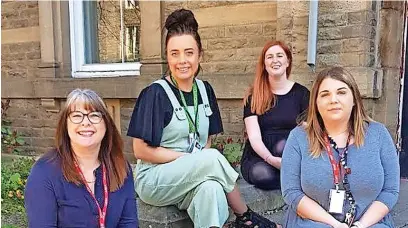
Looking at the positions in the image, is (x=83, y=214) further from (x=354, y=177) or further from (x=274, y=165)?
(x=274, y=165)

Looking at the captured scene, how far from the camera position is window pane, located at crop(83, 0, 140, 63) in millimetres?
5906

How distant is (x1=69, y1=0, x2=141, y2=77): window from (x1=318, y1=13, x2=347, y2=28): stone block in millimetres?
2484

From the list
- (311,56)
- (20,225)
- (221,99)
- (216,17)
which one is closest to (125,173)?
(20,225)

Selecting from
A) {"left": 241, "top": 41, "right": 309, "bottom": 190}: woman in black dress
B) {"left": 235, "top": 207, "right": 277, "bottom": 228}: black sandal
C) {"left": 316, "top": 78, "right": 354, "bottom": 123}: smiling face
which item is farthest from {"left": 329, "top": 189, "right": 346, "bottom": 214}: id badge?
{"left": 241, "top": 41, "right": 309, "bottom": 190}: woman in black dress

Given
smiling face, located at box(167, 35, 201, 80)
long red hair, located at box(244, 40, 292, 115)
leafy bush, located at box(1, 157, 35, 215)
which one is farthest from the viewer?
leafy bush, located at box(1, 157, 35, 215)

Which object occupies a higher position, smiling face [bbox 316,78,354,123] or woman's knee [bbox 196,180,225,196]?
smiling face [bbox 316,78,354,123]

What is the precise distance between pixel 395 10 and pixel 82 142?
328 cm

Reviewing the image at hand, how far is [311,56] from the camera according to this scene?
4.11 meters

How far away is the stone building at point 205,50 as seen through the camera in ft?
13.4

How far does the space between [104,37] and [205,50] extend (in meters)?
1.82

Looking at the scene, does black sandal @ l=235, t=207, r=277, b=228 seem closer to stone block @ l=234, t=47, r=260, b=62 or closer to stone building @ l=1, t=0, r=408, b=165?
stone building @ l=1, t=0, r=408, b=165

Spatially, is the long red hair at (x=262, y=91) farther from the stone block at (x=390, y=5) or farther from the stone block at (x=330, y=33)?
the stone block at (x=390, y=5)

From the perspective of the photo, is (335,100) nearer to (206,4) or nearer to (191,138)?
(191,138)

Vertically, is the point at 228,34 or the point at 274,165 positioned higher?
the point at 228,34
